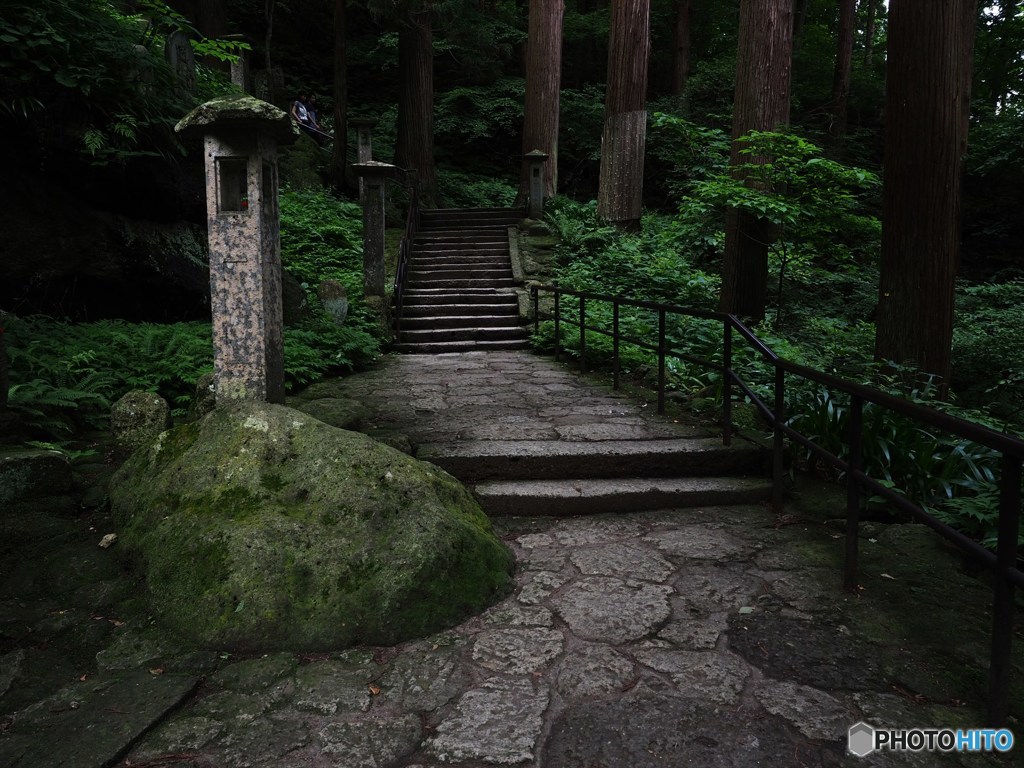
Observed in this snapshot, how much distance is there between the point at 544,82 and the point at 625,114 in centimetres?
389

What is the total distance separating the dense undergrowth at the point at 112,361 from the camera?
14.4ft

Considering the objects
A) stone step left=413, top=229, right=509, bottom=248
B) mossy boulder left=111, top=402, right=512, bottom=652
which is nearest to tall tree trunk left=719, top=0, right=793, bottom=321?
mossy boulder left=111, top=402, right=512, bottom=652

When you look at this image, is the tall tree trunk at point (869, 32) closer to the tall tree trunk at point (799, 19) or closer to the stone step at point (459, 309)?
the tall tree trunk at point (799, 19)

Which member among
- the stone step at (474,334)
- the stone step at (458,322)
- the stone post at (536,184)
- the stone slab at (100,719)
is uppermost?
the stone post at (536,184)

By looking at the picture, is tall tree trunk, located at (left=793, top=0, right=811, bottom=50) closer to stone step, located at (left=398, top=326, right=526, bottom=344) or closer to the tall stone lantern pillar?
stone step, located at (left=398, top=326, right=526, bottom=344)

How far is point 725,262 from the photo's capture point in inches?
324

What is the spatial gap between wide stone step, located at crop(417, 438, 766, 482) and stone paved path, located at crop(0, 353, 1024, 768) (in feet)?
2.62

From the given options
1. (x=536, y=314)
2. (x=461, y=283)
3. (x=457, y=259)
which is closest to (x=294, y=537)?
(x=536, y=314)

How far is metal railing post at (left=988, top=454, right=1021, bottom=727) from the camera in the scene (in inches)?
78.7

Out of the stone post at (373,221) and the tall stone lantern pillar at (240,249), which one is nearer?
the tall stone lantern pillar at (240,249)

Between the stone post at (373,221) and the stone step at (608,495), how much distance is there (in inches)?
254

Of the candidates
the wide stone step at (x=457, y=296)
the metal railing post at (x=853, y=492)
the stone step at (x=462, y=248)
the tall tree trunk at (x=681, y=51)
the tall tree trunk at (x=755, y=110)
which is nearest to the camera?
the metal railing post at (x=853, y=492)

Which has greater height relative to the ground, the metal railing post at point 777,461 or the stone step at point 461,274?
the stone step at point 461,274

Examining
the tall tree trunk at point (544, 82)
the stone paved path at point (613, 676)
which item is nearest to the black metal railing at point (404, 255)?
the tall tree trunk at point (544, 82)
